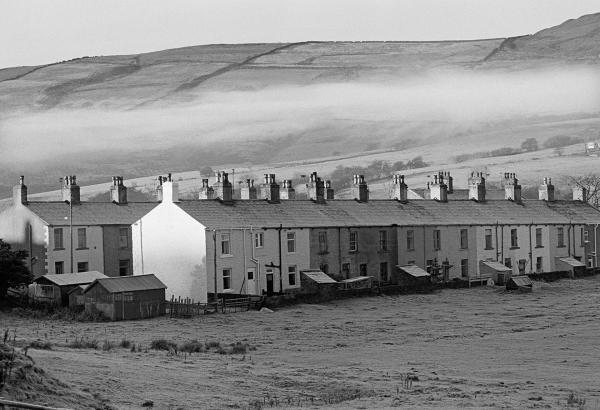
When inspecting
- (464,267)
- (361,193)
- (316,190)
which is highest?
(316,190)

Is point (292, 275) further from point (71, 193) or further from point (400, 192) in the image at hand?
point (71, 193)

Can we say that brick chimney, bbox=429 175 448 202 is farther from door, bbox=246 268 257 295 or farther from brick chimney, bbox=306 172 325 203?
door, bbox=246 268 257 295

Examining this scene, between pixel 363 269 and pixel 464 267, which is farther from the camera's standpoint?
pixel 464 267

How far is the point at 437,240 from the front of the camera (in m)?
86.1

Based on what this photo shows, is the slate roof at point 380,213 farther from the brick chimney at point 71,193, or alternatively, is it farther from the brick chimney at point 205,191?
the brick chimney at point 71,193

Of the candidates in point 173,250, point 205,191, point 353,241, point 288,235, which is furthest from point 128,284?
point 205,191

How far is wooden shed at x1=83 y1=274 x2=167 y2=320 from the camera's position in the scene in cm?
6250

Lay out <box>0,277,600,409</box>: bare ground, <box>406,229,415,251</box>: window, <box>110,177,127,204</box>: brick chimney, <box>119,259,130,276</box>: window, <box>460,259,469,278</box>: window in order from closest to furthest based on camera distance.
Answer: <box>0,277,600,409</box>: bare ground < <box>406,229,415,251</box>: window < <box>119,259,130,276</box>: window < <box>460,259,469,278</box>: window < <box>110,177,127,204</box>: brick chimney

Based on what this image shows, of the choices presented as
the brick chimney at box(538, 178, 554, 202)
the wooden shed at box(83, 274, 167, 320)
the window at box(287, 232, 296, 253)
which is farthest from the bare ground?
the brick chimney at box(538, 178, 554, 202)

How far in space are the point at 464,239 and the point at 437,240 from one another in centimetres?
317

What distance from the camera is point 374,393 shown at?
1475 inches

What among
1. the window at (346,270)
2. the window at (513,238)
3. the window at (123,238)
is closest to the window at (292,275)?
the window at (346,270)

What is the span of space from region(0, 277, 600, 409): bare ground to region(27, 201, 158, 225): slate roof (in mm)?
20394

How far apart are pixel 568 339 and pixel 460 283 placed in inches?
1165
